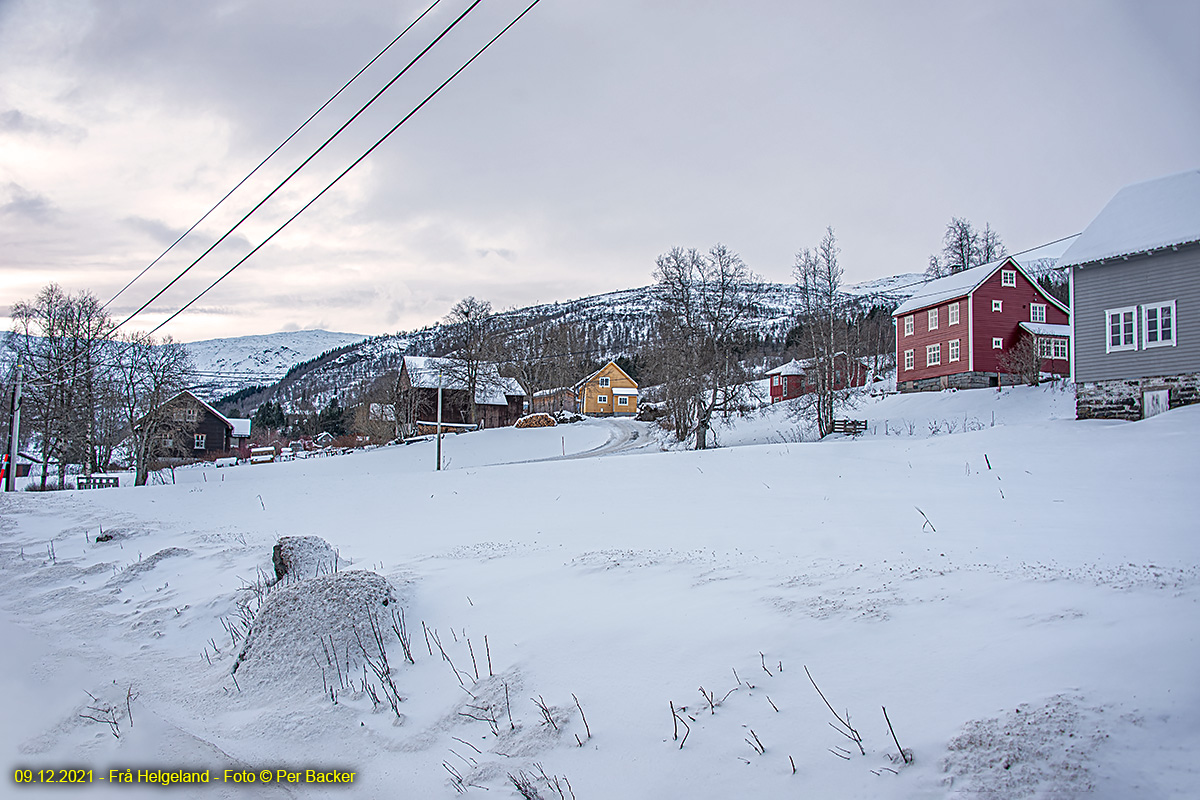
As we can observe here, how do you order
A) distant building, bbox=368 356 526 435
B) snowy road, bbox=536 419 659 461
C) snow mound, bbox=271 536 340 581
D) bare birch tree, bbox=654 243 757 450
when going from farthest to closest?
distant building, bbox=368 356 526 435, snowy road, bbox=536 419 659 461, bare birch tree, bbox=654 243 757 450, snow mound, bbox=271 536 340 581

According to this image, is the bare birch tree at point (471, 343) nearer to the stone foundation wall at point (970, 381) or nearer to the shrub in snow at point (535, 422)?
the shrub in snow at point (535, 422)

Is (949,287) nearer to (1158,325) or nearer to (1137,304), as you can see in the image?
(1137,304)

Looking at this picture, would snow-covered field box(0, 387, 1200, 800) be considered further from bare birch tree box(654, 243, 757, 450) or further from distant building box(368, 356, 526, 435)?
distant building box(368, 356, 526, 435)

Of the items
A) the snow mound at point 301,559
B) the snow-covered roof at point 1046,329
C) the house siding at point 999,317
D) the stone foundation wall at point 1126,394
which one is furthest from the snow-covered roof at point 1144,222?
the snow mound at point 301,559

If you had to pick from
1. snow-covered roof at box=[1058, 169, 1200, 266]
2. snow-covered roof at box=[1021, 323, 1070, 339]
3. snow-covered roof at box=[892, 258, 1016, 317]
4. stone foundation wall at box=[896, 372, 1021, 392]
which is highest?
snow-covered roof at box=[892, 258, 1016, 317]

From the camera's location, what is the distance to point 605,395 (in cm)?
7938

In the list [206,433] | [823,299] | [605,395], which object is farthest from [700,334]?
Answer: [206,433]

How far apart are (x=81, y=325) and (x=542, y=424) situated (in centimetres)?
2961

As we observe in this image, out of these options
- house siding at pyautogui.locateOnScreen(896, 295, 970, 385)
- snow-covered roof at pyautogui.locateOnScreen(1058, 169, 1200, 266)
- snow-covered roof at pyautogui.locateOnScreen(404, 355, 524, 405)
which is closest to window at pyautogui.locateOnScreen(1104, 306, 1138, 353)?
snow-covered roof at pyautogui.locateOnScreen(1058, 169, 1200, 266)

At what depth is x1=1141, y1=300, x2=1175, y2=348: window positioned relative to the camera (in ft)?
60.2

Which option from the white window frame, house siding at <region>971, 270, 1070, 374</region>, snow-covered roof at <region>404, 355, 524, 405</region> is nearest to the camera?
the white window frame

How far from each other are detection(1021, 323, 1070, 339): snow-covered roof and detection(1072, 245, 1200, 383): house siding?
18394mm

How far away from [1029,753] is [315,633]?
5178 mm

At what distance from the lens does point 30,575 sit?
994 centimetres
